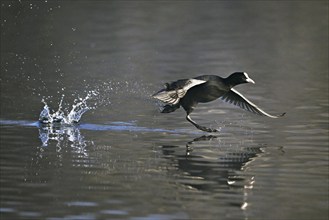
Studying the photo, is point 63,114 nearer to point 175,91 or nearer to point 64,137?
point 64,137

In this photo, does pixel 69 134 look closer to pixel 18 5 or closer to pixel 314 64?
pixel 314 64

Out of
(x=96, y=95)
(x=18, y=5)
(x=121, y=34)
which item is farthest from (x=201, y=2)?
(x=96, y=95)

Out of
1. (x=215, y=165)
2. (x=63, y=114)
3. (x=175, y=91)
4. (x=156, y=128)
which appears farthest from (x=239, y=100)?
(x=215, y=165)

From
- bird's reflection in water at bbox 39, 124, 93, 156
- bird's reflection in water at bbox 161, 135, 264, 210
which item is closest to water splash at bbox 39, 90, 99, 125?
bird's reflection in water at bbox 39, 124, 93, 156

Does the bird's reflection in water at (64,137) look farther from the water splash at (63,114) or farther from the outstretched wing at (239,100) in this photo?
the outstretched wing at (239,100)

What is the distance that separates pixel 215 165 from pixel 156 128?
9.59ft

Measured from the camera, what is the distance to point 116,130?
1521cm

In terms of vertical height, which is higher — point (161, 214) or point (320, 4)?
point (320, 4)

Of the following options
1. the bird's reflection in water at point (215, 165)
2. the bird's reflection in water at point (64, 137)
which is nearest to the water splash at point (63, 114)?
the bird's reflection in water at point (64, 137)

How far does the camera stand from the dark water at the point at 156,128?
10.6 m

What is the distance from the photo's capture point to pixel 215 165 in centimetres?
1267

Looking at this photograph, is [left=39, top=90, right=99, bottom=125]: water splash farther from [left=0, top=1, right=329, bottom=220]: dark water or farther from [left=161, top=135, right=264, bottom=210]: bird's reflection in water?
[left=161, top=135, right=264, bottom=210]: bird's reflection in water

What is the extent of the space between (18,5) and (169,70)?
1548cm

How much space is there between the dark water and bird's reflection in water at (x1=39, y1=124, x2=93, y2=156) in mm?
20
